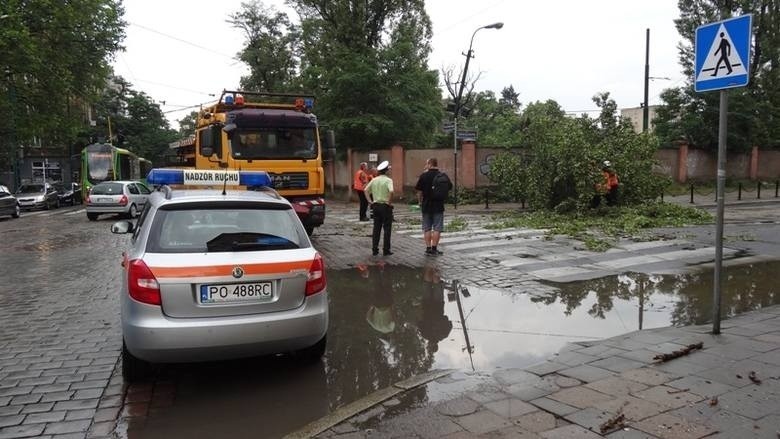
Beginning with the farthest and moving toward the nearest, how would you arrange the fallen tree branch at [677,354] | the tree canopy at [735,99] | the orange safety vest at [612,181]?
the tree canopy at [735,99]
the orange safety vest at [612,181]
the fallen tree branch at [677,354]

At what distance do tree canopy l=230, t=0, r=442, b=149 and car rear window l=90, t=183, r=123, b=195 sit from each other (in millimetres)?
10898

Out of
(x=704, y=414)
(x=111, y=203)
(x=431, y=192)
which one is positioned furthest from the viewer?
(x=111, y=203)

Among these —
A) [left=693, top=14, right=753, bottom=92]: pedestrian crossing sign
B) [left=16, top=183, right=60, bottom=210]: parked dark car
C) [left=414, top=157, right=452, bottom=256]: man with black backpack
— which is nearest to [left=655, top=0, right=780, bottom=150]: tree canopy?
[left=414, top=157, right=452, bottom=256]: man with black backpack

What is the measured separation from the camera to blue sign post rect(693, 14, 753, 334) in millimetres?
4859

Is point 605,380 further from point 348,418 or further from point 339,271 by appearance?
point 339,271

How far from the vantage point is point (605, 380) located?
427 centimetres

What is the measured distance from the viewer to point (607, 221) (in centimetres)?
1484

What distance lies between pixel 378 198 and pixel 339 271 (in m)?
1.74

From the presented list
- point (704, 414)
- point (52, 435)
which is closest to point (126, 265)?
point (52, 435)

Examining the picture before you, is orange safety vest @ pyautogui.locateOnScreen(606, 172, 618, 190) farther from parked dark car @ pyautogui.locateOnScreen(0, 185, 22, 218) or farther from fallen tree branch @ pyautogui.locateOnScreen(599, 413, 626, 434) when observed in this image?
parked dark car @ pyautogui.locateOnScreen(0, 185, 22, 218)

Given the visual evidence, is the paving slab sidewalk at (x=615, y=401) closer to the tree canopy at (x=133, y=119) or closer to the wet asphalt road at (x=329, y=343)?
the wet asphalt road at (x=329, y=343)

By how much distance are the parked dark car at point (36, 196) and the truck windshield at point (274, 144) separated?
24.5 m

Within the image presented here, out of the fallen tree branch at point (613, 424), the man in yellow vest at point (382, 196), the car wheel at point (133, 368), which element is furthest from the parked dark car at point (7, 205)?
the fallen tree branch at point (613, 424)

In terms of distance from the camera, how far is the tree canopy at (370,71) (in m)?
27.8
